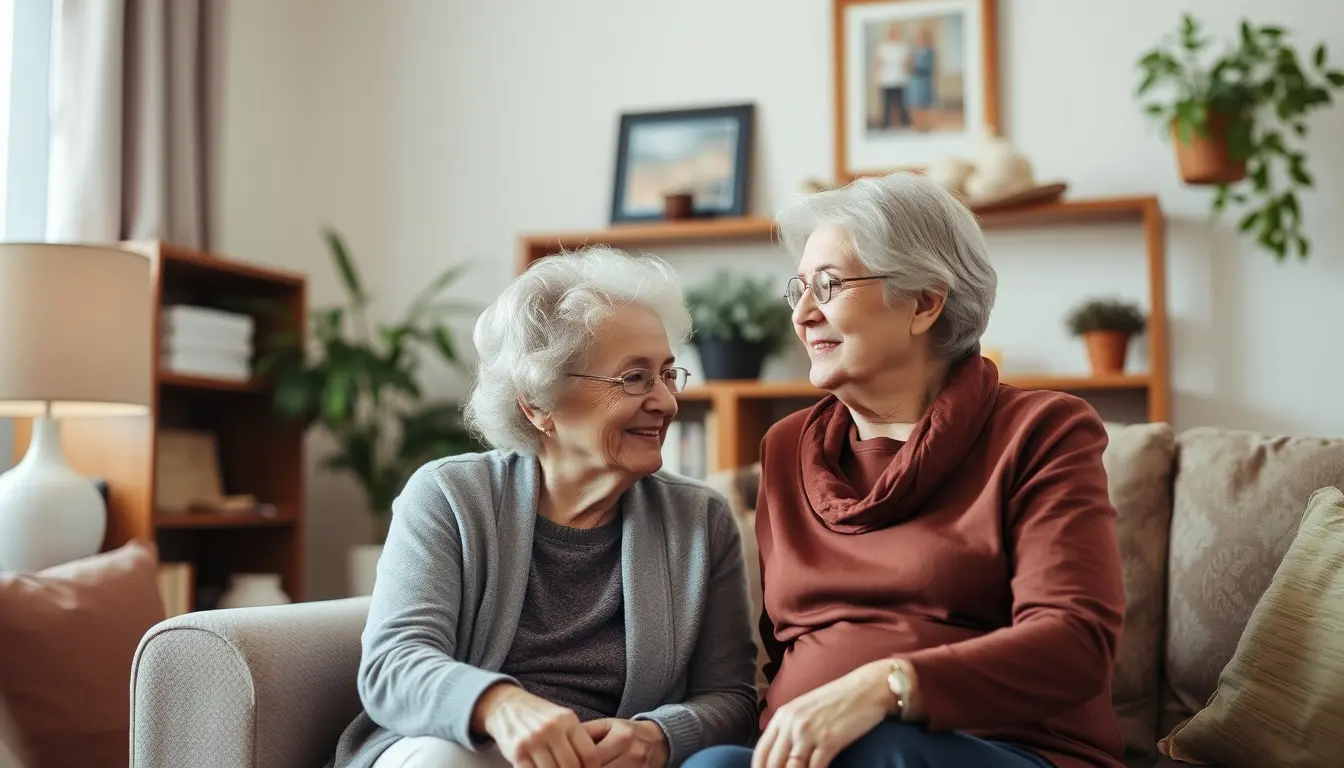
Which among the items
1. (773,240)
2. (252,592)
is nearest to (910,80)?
(773,240)

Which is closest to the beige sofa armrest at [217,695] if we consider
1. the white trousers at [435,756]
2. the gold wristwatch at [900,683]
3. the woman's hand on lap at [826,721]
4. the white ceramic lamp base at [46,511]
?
the white trousers at [435,756]

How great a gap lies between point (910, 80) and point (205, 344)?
208 centimetres

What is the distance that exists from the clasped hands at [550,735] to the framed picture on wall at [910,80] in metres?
2.47

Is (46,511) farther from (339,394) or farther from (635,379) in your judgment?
(635,379)

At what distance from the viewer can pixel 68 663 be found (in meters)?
2.00

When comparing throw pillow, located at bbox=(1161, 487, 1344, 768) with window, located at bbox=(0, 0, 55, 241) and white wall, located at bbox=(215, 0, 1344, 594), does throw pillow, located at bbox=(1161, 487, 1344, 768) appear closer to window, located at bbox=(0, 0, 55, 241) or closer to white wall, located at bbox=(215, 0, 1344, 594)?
white wall, located at bbox=(215, 0, 1344, 594)

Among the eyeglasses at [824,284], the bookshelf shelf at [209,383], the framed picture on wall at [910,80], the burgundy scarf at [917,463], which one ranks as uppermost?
the framed picture on wall at [910,80]

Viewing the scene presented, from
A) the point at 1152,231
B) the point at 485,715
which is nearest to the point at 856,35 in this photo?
the point at 1152,231

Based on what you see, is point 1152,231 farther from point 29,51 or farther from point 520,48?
point 29,51

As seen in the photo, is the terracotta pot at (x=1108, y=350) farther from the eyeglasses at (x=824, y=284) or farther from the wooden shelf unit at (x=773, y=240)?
the eyeglasses at (x=824, y=284)

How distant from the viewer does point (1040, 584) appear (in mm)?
1459

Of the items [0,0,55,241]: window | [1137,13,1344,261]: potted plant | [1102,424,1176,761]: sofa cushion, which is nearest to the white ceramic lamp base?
[0,0,55,241]: window

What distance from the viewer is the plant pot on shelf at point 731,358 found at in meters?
3.57

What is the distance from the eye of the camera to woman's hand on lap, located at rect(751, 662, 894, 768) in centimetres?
135
